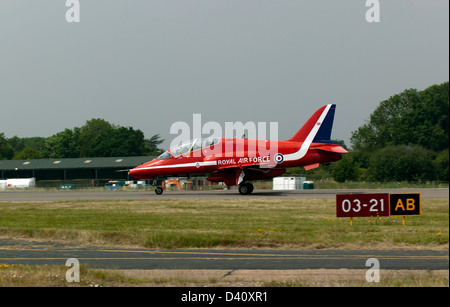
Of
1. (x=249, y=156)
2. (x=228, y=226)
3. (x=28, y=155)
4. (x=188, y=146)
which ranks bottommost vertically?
(x=228, y=226)

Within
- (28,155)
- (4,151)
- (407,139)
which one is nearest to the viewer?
(407,139)

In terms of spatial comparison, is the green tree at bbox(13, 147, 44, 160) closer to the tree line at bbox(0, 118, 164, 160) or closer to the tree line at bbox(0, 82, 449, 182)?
the tree line at bbox(0, 118, 164, 160)

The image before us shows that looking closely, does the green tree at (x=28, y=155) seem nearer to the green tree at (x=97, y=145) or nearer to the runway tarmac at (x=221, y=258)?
the green tree at (x=97, y=145)

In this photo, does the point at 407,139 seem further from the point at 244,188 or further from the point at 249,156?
the point at 244,188

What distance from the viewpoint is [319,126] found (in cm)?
3941

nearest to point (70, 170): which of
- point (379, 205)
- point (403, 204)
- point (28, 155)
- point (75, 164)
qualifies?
point (75, 164)

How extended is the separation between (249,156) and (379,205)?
20255 mm

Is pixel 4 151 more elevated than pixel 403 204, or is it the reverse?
pixel 4 151

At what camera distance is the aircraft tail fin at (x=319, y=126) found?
3922 centimetres

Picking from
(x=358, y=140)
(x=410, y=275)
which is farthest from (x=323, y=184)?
(x=410, y=275)
